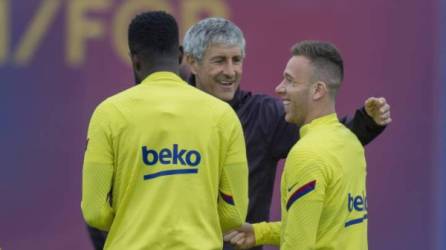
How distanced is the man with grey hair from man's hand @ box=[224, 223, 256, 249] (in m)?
0.40

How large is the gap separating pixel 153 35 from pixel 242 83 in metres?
2.28

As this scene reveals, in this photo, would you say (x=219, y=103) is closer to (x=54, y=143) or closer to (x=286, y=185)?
(x=286, y=185)

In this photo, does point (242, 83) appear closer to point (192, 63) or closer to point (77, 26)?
point (77, 26)

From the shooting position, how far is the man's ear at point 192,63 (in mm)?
4730

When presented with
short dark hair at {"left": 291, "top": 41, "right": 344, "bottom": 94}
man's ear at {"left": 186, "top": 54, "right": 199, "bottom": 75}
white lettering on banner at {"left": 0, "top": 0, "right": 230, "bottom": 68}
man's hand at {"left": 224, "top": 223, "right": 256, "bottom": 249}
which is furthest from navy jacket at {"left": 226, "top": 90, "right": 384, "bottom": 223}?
white lettering on banner at {"left": 0, "top": 0, "right": 230, "bottom": 68}

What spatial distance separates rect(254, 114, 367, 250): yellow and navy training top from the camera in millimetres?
3852

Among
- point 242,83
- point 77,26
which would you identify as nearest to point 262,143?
point 242,83

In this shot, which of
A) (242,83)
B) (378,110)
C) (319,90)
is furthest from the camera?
(242,83)

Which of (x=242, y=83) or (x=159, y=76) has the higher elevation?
(x=159, y=76)

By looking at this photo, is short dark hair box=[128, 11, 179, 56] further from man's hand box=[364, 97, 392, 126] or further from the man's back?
man's hand box=[364, 97, 392, 126]

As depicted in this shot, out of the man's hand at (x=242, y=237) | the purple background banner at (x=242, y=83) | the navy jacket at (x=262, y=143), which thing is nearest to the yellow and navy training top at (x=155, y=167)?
the man's hand at (x=242, y=237)

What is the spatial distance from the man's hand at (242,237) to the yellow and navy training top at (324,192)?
0.21m

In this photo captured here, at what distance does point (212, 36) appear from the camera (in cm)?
469

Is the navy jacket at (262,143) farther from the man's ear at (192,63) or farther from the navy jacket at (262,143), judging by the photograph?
the man's ear at (192,63)
